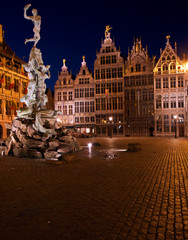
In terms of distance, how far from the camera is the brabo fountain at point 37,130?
13292 mm

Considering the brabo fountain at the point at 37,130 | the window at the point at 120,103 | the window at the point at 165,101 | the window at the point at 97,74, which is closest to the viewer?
the brabo fountain at the point at 37,130

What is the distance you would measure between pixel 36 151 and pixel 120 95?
3442cm

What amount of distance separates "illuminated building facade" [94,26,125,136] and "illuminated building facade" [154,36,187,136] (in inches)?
296

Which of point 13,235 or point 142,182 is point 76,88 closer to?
point 142,182

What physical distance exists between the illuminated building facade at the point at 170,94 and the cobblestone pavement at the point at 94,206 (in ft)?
119

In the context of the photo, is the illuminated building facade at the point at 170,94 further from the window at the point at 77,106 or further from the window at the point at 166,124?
the window at the point at 77,106

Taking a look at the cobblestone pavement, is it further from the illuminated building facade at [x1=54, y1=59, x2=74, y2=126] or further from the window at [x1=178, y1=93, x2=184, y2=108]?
the illuminated building facade at [x1=54, y1=59, x2=74, y2=126]

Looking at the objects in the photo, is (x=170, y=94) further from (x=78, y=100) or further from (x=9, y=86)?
(x=9, y=86)

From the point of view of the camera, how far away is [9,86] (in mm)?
34500

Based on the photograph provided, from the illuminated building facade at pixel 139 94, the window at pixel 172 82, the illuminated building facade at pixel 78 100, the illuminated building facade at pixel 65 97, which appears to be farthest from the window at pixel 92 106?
the window at pixel 172 82

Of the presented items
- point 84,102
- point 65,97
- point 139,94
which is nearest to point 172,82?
point 139,94

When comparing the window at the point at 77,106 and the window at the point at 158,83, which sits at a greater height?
the window at the point at 158,83

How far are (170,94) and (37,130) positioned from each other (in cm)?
3472

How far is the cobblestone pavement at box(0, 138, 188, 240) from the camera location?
3643mm
